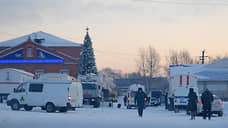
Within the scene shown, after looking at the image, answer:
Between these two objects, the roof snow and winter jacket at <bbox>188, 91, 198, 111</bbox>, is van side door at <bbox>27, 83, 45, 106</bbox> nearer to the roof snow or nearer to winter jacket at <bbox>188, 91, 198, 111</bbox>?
winter jacket at <bbox>188, 91, 198, 111</bbox>

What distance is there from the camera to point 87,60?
71062 mm

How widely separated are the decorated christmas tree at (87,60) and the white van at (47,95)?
42135mm

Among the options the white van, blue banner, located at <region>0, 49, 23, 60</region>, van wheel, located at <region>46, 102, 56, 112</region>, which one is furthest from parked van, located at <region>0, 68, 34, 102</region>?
van wheel, located at <region>46, 102, 56, 112</region>

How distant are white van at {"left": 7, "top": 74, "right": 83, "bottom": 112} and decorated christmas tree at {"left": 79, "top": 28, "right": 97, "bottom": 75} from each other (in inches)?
1659

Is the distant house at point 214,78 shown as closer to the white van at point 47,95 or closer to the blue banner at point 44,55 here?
the white van at point 47,95

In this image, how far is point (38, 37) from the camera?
268 feet

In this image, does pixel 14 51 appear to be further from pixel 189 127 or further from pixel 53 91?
pixel 189 127

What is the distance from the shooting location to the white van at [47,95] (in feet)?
88.7

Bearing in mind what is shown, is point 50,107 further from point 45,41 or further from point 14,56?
point 45,41

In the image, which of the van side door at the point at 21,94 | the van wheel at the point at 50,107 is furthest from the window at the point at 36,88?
the van wheel at the point at 50,107

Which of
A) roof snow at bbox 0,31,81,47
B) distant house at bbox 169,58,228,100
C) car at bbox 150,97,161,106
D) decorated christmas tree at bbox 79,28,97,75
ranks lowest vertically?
car at bbox 150,97,161,106

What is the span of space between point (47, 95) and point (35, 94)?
95 centimetres

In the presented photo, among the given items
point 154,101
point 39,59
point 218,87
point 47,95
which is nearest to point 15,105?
point 47,95

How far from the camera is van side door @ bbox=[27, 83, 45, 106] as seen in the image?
2733 centimetres
